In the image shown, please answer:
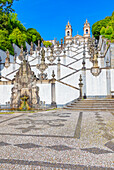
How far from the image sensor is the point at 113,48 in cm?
1805

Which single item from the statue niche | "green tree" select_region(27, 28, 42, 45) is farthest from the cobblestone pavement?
"green tree" select_region(27, 28, 42, 45)

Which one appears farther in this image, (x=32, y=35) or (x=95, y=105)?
(x=32, y=35)

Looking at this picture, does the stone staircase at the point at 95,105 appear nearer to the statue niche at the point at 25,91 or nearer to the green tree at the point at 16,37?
the statue niche at the point at 25,91

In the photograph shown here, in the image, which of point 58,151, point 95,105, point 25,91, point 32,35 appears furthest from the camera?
point 32,35

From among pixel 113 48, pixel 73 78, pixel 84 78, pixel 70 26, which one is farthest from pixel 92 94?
pixel 70 26

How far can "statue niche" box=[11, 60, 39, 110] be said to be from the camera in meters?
10.9

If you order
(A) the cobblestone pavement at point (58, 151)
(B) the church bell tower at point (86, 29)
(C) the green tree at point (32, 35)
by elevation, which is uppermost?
(B) the church bell tower at point (86, 29)

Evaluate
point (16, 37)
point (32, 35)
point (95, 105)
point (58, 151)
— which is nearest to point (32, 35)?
point (32, 35)

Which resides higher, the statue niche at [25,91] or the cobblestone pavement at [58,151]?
the statue niche at [25,91]

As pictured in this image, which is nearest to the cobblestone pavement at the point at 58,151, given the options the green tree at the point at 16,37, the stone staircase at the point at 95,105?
the stone staircase at the point at 95,105

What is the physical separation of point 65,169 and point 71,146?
101 centimetres

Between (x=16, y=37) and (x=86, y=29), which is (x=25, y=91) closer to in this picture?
(x=16, y=37)

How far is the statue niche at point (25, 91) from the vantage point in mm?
10922

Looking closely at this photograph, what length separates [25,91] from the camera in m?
11.1
